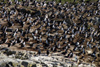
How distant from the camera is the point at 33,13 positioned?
119ft

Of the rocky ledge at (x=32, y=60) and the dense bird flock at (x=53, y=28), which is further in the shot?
the dense bird flock at (x=53, y=28)

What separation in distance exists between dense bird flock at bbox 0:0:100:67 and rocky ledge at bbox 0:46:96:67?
1.22 meters

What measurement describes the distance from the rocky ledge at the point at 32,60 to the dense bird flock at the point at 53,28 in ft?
3.99

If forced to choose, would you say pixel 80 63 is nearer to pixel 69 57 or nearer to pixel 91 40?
pixel 69 57

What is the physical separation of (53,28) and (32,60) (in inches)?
501

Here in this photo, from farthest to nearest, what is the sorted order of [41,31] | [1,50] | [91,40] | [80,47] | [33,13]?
[33,13], [41,31], [91,40], [80,47], [1,50]

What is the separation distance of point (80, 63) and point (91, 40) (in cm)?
700

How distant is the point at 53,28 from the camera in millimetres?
30344

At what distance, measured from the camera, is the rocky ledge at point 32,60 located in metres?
17.3

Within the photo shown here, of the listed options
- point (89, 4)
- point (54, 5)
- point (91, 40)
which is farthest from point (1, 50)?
point (89, 4)

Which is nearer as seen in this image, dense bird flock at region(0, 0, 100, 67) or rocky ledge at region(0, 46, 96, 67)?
rocky ledge at region(0, 46, 96, 67)

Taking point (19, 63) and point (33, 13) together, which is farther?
point (33, 13)

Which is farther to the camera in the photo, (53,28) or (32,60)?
(53,28)

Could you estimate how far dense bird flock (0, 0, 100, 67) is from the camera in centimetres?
2417
